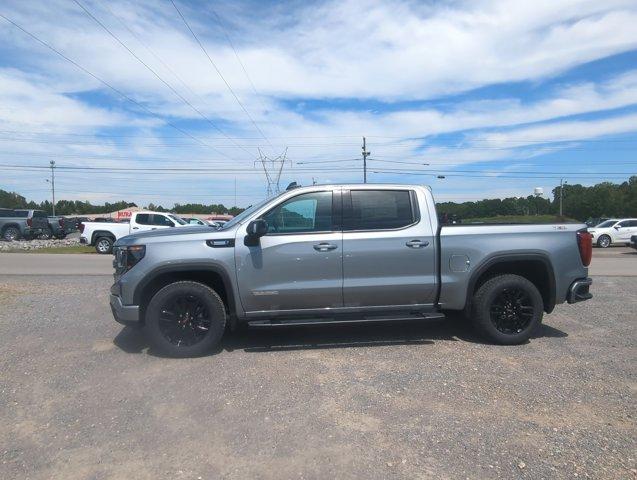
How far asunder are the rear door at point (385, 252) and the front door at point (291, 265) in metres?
0.15

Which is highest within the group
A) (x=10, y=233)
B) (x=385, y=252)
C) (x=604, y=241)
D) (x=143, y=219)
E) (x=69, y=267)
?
(x=143, y=219)

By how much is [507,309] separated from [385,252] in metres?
1.64

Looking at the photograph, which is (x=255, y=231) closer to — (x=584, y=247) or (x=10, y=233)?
(x=584, y=247)

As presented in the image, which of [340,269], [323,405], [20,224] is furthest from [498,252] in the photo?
[20,224]

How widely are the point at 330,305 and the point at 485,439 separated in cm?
245

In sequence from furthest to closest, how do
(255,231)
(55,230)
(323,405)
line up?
(55,230) < (255,231) < (323,405)

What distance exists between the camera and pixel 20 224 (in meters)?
32.0

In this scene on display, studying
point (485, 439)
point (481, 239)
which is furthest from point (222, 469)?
point (481, 239)

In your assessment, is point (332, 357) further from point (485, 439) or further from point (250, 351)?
point (485, 439)

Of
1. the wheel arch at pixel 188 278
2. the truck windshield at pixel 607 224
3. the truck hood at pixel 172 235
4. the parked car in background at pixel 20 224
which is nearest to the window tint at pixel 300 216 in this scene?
the truck hood at pixel 172 235

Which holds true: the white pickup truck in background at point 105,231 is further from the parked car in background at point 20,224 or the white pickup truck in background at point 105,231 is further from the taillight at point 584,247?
the taillight at point 584,247

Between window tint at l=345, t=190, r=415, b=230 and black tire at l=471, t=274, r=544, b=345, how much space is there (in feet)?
4.04

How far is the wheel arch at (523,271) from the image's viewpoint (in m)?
5.93

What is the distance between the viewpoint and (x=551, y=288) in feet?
19.9
